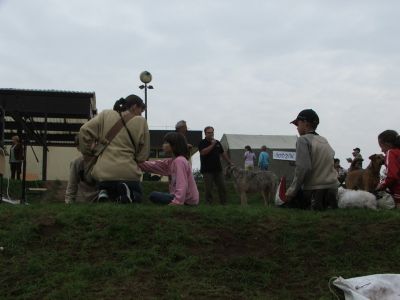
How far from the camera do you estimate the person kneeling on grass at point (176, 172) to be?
7223 millimetres

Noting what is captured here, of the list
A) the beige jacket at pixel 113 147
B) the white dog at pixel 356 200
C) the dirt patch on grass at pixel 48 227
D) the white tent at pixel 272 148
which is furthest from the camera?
the white tent at pixel 272 148

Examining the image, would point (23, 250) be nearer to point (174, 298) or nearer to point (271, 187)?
point (174, 298)

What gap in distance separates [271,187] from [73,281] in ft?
30.0

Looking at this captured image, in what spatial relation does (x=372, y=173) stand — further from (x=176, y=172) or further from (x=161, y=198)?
(x=161, y=198)

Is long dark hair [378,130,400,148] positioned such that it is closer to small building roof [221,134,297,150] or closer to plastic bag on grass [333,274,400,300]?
plastic bag on grass [333,274,400,300]

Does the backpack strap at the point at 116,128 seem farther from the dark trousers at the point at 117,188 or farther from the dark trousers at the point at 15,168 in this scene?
the dark trousers at the point at 15,168

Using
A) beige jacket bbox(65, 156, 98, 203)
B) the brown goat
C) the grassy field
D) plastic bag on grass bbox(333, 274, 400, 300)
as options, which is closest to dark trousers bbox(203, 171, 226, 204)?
the brown goat

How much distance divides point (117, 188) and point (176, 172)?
2.65ft

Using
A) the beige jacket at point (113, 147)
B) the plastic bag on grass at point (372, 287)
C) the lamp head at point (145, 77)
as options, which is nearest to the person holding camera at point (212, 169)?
the beige jacket at point (113, 147)

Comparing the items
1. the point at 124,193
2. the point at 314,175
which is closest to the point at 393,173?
the point at 314,175

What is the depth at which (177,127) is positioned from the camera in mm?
10195

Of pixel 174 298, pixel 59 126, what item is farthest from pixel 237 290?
pixel 59 126

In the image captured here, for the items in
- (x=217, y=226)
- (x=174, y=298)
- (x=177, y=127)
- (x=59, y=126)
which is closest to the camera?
(x=174, y=298)

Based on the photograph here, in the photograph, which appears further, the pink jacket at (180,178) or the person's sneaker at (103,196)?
the pink jacket at (180,178)
